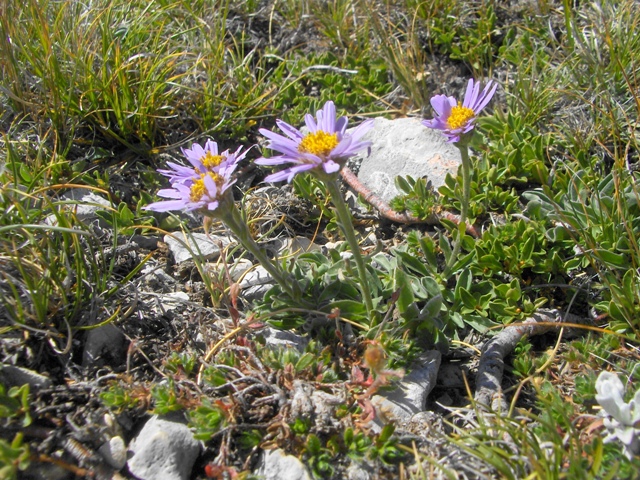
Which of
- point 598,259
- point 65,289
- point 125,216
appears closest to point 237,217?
point 65,289

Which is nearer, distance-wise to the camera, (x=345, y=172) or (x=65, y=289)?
(x=65, y=289)

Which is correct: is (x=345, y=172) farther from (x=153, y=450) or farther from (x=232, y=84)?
(x=153, y=450)

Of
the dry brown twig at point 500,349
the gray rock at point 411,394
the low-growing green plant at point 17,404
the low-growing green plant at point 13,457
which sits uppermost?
the low-growing green plant at point 17,404

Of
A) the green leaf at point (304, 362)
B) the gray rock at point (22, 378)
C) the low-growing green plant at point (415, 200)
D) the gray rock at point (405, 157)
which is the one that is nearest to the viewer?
the gray rock at point (22, 378)

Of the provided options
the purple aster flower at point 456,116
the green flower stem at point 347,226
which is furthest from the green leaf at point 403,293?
the purple aster flower at point 456,116

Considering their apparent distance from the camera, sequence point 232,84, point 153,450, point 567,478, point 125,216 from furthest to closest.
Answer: point 232,84 < point 125,216 < point 153,450 < point 567,478

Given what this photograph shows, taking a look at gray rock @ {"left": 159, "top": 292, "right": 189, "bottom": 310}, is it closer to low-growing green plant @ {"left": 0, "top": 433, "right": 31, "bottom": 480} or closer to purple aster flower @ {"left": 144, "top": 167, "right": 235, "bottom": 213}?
purple aster flower @ {"left": 144, "top": 167, "right": 235, "bottom": 213}

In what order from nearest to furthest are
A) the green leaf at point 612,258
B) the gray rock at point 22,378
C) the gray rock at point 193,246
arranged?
the gray rock at point 22,378 → the green leaf at point 612,258 → the gray rock at point 193,246

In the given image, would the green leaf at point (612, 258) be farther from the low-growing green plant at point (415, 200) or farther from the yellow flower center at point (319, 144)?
the yellow flower center at point (319, 144)
